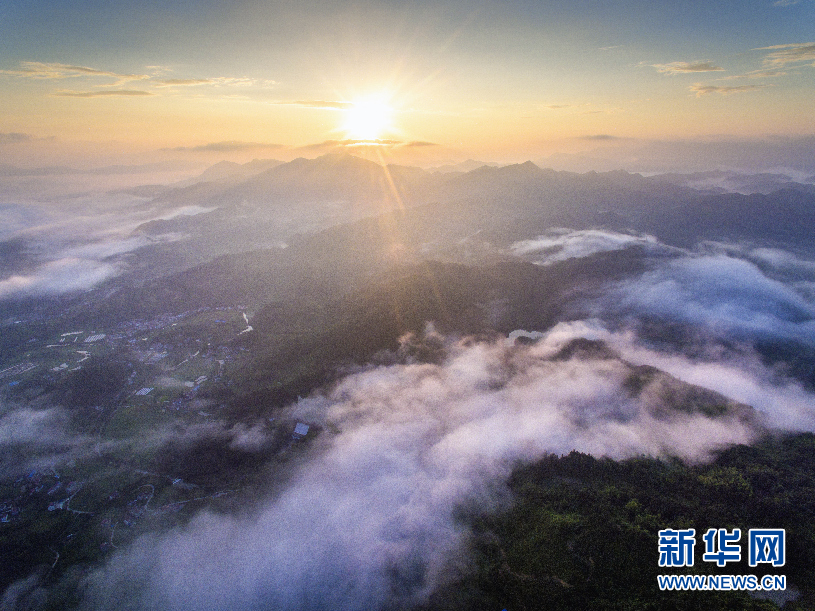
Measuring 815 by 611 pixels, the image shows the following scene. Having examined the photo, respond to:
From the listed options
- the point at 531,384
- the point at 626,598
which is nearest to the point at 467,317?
the point at 531,384

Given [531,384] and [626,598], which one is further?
[531,384]

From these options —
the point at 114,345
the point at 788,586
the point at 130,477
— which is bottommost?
the point at 788,586

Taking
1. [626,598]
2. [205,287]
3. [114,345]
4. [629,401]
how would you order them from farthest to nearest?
1. [205,287]
2. [114,345]
3. [629,401]
4. [626,598]

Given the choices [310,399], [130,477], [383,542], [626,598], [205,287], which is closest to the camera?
[626,598]

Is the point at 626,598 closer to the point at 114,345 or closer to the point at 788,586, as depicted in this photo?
the point at 788,586

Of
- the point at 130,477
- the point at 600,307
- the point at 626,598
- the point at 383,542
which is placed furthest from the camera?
the point at 600,307

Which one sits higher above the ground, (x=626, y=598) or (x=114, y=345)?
(x=114, y=345)

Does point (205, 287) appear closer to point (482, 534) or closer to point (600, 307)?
point (482, 534)

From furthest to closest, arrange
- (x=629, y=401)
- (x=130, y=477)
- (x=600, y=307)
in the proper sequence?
(x=600, y=307)
(x=629, y=401)
(x=130, y=477)

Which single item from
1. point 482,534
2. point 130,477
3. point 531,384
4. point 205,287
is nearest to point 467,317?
point 531,384
